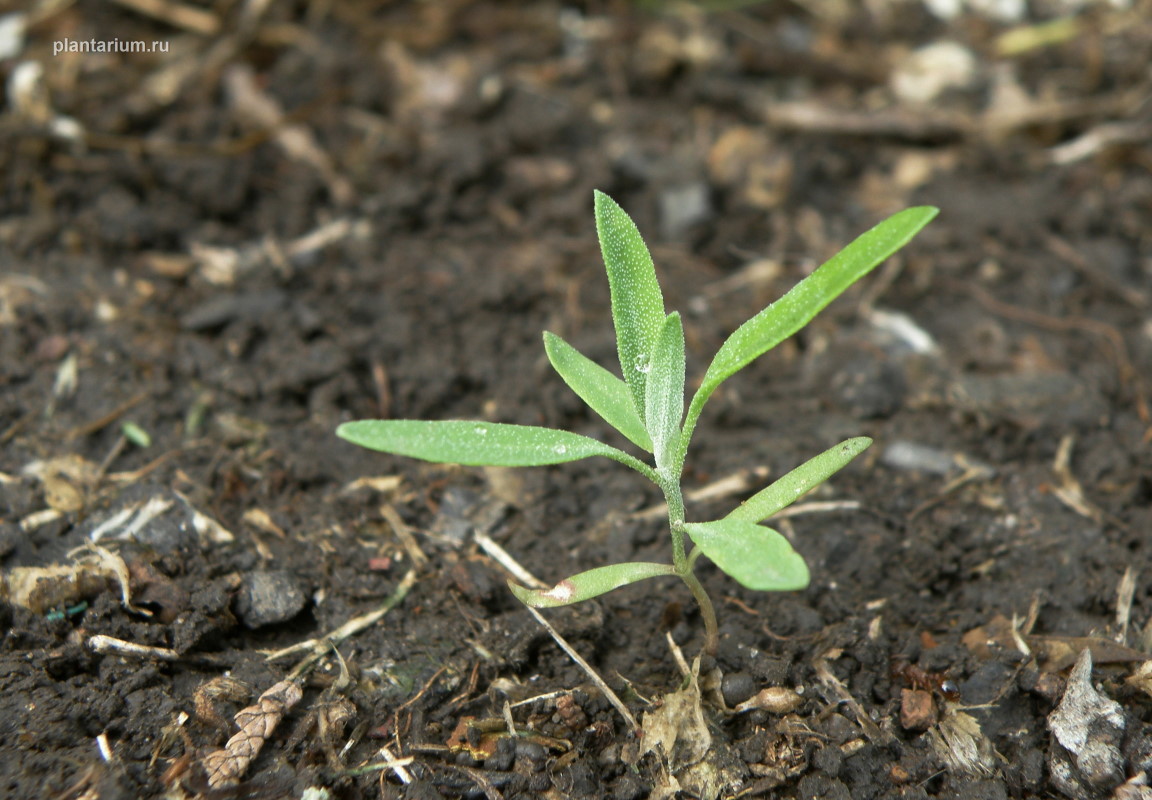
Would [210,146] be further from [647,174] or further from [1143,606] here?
[1143,606]

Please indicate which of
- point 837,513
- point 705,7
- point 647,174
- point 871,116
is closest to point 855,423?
point 837,513

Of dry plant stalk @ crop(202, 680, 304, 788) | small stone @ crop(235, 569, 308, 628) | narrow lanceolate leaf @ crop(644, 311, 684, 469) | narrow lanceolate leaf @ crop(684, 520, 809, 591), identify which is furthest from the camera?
small stone @ crop(235, 569, 308, 628)

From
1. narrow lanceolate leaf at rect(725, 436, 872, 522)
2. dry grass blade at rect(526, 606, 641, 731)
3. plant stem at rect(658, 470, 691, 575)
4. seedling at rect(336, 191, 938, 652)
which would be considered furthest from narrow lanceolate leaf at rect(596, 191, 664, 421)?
dry grass blade at rect(526, 606, 641, 731)

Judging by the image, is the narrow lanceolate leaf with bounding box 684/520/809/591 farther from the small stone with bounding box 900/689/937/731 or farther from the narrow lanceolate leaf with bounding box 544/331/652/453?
the small stone with bounding box 900/689/937/731

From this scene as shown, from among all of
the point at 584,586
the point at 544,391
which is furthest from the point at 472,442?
the point at 544,391

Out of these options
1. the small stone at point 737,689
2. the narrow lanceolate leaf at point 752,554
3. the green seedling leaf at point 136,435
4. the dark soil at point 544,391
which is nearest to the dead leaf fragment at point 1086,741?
the dark soil at point 544,391

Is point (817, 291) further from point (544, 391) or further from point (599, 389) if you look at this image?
point (544, 391)

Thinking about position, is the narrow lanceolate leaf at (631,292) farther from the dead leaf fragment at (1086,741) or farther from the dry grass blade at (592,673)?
the dead leaf fragment at (1086,741)

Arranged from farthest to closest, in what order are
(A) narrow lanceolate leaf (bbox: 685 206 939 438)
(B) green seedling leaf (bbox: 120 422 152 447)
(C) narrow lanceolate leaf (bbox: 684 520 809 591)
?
(B) green seedling leaf (bbox: 120 422 152 447), (A) narrow lanceolate leaf (bbox: 685 206 939 438), (C) narrow lanceolate leaf (bbox: 684 520 809 591)
